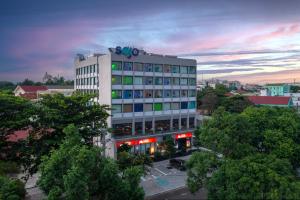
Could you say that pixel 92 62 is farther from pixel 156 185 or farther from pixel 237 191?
pixel 237 191

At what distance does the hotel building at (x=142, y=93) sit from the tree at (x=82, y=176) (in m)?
21.5

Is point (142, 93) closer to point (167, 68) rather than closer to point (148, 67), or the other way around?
point (148, 67)

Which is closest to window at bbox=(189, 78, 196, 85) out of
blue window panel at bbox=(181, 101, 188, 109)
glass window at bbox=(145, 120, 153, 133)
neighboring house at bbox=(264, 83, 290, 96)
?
blue window panel at bbox=(181, 101, 188, 109)

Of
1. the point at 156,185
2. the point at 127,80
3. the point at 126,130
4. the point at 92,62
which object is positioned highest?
the point at 92,62

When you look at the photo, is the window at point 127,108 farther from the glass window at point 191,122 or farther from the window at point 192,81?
the window at point 192,81

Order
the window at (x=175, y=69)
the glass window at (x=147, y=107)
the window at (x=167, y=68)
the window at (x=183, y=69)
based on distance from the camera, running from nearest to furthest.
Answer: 1. the glass window at (x=147, y=107)
2. the window at (x=167, y=68)
3. the window at (x=175, y=69)
4. the window at (x=183, y=69)

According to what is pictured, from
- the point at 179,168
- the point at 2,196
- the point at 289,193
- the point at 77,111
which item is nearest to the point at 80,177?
the point at 2,196

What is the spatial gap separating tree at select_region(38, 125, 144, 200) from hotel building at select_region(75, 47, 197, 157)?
21.5 metres

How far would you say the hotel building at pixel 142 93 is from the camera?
3972 cm

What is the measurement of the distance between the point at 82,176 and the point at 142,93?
100 ft

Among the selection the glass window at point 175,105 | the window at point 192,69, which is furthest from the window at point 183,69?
the glass window at point 175,105

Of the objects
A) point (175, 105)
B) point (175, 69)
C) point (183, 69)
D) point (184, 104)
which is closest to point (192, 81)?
point (183, 69)

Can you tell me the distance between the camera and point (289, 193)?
1355 cm

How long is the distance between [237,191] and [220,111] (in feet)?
26.9
